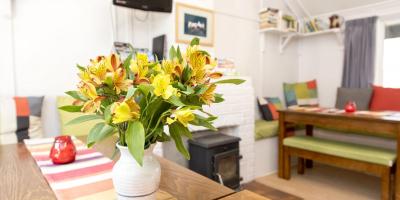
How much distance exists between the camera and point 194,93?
0.72 metres

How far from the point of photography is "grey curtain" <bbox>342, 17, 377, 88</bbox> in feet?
11.2

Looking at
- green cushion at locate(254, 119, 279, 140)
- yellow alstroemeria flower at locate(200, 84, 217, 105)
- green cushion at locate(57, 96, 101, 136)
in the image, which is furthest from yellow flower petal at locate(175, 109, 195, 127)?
green cushion at locate(254, 119, 279, 140)

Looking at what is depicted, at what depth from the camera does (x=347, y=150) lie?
2.43m

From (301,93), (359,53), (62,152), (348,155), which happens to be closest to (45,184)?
(62,152)

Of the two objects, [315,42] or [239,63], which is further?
[315,42]

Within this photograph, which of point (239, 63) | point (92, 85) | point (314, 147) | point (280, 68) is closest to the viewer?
point (92, 85)

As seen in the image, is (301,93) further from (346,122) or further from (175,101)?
(175,101)

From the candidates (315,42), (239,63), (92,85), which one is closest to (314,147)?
(239,63)

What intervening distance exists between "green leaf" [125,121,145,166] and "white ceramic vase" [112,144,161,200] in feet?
0.32

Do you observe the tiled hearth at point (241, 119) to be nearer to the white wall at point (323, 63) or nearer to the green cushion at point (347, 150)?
the green cushion at point (347, 150)

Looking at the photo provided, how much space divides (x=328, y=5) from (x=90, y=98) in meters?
3.94

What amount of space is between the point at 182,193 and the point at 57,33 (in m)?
2.05

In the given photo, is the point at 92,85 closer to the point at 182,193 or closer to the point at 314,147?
the point at 182,193

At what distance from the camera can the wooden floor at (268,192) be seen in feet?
8.45
